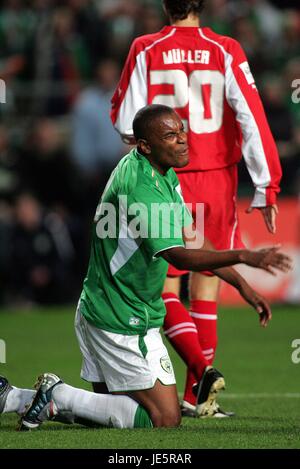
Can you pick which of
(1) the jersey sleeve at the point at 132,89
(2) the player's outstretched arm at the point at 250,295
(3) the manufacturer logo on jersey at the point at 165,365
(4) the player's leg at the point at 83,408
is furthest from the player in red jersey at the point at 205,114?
(4) the player's leg at the point at 83,408

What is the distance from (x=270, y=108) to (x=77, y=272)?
9.91 ft

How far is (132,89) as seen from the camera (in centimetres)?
716

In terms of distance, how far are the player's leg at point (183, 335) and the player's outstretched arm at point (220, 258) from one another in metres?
1.11

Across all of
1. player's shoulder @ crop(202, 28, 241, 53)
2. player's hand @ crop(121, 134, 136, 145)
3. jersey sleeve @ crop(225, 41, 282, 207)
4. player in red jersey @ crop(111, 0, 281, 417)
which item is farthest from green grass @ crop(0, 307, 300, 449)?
player's shoulder @ crop(202, 28, 241, 53)

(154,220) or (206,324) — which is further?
(206,324)

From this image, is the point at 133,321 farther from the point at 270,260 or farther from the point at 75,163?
the point at 75,163

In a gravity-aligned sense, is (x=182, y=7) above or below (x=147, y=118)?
above

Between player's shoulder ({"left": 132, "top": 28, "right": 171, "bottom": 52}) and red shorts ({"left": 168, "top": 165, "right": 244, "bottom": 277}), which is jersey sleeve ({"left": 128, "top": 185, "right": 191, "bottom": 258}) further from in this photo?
player's shoulder ({"left": 132, "top": 28, "right": 171, "bottom": 52})

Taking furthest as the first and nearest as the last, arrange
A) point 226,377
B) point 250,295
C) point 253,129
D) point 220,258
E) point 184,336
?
1. point 226,377
2. point 253,129
3. point 184,336
4. point 250,295
5. point 220,258

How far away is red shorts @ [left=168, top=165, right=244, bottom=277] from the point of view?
23.8ft

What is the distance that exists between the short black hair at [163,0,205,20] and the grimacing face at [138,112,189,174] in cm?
123

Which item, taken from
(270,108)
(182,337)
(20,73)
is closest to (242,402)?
(182,337)

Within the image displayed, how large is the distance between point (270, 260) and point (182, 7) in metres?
2.39

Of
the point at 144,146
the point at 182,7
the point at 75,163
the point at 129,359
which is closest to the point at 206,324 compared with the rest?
the point at 129,359
